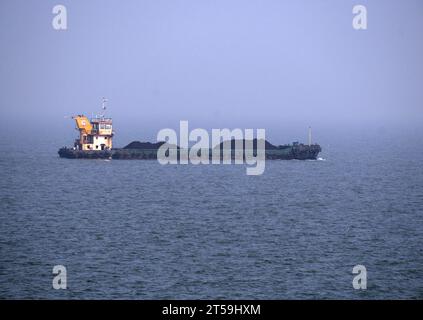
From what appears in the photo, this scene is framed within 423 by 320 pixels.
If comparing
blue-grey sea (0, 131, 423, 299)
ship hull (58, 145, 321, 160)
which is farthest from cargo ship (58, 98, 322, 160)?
blue-grey sea (0, 131, 423, 299)

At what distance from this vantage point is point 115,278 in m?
49.3

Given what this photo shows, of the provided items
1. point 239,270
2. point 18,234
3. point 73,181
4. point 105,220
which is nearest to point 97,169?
point 73,181

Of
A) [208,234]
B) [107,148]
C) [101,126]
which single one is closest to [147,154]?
[107,148]

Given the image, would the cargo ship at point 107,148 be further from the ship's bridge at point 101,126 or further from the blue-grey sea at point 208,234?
the blue-grey sea at point 208,234

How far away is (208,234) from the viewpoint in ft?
213

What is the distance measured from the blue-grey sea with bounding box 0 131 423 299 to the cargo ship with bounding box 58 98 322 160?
10574 millimetres

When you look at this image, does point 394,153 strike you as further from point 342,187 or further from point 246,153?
point 342,187

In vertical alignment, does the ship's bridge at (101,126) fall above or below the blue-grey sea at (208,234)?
above

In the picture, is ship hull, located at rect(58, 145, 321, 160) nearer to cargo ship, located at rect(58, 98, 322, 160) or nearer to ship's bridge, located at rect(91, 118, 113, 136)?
cargo ship, located at rect(58, 98, 322, 160)

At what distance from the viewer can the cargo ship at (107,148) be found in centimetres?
12794

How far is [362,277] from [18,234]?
2888 centimetres

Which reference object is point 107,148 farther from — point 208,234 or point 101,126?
point 208,234

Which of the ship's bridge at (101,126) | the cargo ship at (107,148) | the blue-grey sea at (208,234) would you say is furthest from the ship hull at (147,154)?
the blue-grey sea at (208,234)

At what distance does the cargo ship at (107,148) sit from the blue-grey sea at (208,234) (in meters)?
10.6
